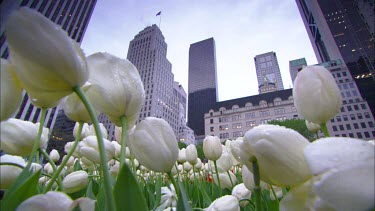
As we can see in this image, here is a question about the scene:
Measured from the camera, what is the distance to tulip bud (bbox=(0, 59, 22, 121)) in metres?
0.22

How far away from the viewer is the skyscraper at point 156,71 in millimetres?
46000

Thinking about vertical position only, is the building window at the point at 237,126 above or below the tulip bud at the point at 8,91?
above

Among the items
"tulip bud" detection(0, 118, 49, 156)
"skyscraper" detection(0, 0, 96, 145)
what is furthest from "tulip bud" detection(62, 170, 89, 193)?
"skyscraper" detection(0, 0, 96, 145)

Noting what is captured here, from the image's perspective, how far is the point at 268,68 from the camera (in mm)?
75312

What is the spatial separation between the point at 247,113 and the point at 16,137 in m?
34.3

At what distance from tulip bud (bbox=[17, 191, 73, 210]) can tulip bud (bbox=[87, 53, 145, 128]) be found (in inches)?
5.3

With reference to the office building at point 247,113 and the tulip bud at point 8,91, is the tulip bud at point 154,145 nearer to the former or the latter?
the tulip bud at point 8,91

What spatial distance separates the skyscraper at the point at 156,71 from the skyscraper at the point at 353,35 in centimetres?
3355

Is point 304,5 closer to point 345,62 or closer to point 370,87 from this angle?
point 345,62

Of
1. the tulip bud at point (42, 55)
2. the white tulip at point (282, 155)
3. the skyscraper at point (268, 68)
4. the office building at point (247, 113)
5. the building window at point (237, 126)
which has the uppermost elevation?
the skyscraper at point (268, 68)

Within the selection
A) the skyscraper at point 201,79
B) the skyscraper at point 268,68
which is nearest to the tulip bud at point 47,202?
the skyscraper at point 201,79

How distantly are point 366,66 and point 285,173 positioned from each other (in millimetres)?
42538

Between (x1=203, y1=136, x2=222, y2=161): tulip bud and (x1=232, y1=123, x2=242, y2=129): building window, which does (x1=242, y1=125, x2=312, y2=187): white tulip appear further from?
(x1=232, y1=123, x2=242, y2=129): building window

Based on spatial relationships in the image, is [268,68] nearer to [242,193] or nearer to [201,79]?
[201,79]
